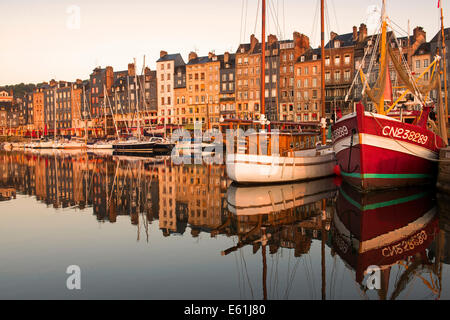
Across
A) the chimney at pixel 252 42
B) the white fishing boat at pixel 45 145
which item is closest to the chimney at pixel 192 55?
the chimney at pixel 252 42

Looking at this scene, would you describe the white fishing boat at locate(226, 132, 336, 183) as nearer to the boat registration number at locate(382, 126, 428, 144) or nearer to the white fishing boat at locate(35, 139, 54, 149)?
the boat registration number at locate(382, 126, 428, 144)

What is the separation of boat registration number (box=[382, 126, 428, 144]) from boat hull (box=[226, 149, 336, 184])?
5.00 metres

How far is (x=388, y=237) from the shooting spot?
10.4 m

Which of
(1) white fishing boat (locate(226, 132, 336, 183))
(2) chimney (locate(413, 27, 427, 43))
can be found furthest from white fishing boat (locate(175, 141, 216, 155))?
(2) chimney (locate(413, 27, 427, 43))

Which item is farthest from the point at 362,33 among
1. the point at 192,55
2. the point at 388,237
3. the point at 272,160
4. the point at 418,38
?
the point at 388,237

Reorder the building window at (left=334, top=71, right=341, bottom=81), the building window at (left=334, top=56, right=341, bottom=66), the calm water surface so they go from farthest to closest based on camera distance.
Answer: the building window at (left=334, top=71, right=341, bottom=81) < the building window at (left=334, top=56, right=341, bottom=66) < the calm water surface

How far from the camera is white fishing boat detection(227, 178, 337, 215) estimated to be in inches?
574

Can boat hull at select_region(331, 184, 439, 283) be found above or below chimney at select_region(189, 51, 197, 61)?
below

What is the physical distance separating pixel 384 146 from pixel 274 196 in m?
5.92

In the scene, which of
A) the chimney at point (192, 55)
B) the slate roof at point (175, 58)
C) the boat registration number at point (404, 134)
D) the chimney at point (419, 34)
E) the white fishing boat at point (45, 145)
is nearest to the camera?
the boat registration number at point (404, 134)

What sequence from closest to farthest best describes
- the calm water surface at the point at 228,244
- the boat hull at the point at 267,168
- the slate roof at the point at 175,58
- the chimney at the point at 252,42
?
the calm water surface at the point at 228,244 → the boat hull at the point at 267,168 → the chimney at the point at 252,42 → the slate roof at the point at 175,58

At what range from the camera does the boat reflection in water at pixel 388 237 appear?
771 cm

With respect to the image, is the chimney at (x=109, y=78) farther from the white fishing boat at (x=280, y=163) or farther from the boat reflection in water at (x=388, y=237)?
the boat reflection in water at (x=388, y=237)
